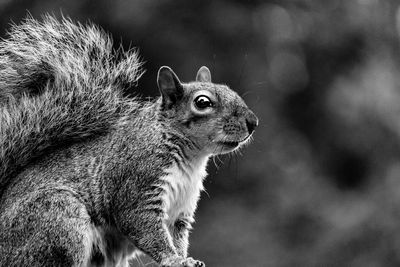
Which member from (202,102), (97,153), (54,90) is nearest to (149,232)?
(97,153)

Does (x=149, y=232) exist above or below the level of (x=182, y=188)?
below

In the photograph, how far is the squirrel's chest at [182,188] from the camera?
283cm

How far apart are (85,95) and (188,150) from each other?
438 mm

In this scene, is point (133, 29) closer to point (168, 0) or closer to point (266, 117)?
point (168, 0)

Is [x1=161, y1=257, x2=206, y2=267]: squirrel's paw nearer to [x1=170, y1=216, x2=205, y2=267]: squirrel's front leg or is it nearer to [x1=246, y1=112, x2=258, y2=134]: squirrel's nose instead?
[x1=170, y1=216, x2=205, y2=267]: squirrel's front leg

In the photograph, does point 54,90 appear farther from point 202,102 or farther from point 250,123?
point 250,123

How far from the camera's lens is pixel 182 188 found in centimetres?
287

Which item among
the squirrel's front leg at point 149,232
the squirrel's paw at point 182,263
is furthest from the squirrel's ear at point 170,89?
the squirrel's paw at point 182,263

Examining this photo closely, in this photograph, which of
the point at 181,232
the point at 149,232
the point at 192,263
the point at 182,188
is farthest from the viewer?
the point at 181,232

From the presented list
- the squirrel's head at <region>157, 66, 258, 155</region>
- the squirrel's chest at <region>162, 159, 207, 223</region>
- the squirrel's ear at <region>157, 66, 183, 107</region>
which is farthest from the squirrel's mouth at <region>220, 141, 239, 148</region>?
the squirrel's ear at <region>157, 66, 183, 107</region>

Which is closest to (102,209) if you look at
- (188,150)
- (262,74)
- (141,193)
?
(141,193)

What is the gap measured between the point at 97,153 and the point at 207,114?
41 cm

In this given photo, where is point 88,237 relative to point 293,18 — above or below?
below

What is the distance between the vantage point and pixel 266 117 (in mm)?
5543
